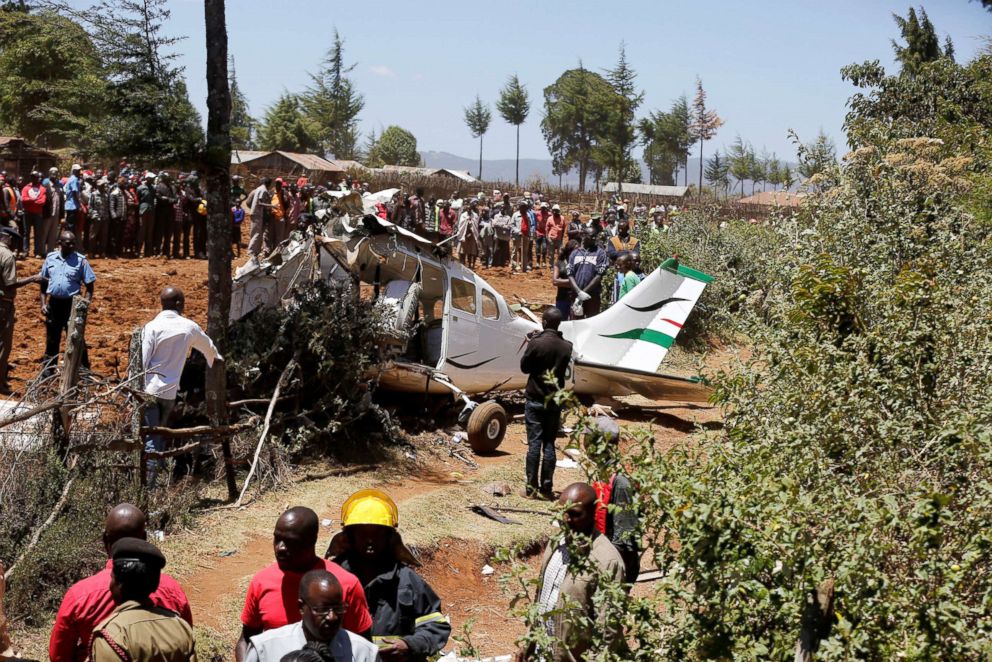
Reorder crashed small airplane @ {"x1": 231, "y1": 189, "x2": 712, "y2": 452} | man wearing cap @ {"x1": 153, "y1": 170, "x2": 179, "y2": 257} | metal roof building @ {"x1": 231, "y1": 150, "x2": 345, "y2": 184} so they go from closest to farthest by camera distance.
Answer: crashed small airplane @ {"x1": 231, "y1": 189, "x2": 712, "y2": 452}
man wearing cap @ {"x1": 153, "y1": 170, "x2": 179, "y2": 257}
metal roof building @ {"x1": 231, "y1": 150, "x2": 345, "y2": 184}

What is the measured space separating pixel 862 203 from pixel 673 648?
5.51m

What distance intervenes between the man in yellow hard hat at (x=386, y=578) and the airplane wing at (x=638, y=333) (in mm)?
10056

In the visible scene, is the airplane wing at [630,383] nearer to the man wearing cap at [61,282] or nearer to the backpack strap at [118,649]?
the man wearing cap at [61,282]

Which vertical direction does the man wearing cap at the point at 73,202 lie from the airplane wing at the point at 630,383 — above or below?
above

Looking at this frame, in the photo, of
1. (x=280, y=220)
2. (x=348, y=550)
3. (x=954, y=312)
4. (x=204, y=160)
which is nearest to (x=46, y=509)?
(x=348, y=550)

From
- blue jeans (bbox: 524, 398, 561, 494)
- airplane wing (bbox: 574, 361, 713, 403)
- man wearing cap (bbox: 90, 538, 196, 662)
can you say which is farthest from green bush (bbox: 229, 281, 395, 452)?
man wearing cap (bbox: 90, 538, 196, 662)

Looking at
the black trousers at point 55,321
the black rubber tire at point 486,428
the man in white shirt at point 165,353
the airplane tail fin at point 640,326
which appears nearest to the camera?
the man in white shirt at point 165,353

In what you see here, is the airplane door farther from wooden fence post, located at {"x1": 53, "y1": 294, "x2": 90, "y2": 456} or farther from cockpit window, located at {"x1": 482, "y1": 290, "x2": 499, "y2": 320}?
wooden fence post, located at {"x1": 53, "y1": 294, "x2": 90, "y2": 456}

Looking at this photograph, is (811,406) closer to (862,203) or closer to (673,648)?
(673,648)

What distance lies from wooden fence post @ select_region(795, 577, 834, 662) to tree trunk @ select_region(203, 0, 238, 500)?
768 centimetres

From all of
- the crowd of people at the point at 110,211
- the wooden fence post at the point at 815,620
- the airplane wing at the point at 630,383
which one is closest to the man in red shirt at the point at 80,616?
the wooden fence post at the point at 815,620

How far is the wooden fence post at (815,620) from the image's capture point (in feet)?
12.3

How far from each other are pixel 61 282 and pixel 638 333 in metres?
A: 7.91

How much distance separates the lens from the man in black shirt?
10.0 meters
